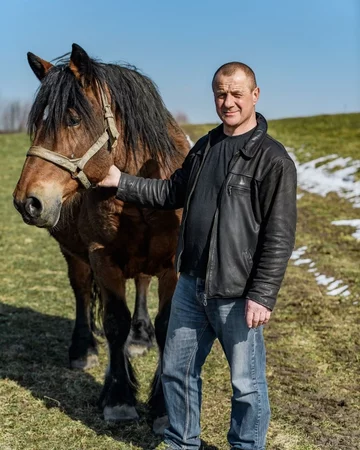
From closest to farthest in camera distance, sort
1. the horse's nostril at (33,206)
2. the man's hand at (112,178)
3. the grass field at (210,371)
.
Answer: the horse's nostril at (33,206), the man's hand at (112,178), the grass field at (210,371)

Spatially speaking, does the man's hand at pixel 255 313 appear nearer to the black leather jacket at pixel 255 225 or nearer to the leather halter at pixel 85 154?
the black leather jacket at pixel 255 225

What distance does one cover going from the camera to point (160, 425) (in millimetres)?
3830

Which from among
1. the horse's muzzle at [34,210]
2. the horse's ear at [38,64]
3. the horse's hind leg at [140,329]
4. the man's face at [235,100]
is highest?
the horse's ear at [38,64]

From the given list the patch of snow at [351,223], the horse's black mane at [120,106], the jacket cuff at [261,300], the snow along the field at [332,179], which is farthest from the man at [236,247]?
the patch of snow at [351,223]

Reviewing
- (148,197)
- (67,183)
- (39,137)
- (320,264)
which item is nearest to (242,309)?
(148,197)

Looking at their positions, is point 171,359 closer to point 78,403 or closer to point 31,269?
point 78,403

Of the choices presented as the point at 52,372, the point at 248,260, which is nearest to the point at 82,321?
the point at 52,372

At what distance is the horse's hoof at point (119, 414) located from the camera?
3.95m

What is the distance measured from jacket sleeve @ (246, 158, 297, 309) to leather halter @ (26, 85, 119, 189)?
1.02 metres

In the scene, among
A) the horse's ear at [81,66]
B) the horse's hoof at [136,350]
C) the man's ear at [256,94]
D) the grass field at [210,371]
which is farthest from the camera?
the horse's hoof at [136,350]

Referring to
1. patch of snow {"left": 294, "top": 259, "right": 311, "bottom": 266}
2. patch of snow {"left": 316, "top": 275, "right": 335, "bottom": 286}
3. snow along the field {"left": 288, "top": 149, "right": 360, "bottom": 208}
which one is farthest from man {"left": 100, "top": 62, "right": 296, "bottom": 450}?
snow along the field {"left": 288, "top": 149, "right": 360, "bottom": 208}

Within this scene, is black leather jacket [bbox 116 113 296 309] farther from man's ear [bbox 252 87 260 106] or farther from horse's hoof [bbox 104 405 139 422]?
horse's hoof [bbox 104 405 139 422]

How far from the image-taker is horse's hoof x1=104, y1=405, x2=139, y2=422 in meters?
3.95

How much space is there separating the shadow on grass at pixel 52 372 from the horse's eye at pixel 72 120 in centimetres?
190
